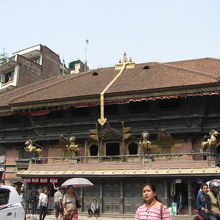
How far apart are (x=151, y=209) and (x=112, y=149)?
1894 cm

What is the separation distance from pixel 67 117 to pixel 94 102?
3.26 m

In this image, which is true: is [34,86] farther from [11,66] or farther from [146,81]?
[146,81]

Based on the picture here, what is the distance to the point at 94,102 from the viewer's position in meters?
22.6

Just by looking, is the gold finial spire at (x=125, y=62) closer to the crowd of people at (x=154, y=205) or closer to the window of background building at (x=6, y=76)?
the crowd of people at (x=154, y=205)

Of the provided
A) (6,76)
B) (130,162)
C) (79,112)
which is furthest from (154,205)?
(6,76)

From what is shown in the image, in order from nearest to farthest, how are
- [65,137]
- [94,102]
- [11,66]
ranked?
1. [94,102]
2. [65,137]
3. [11,66]

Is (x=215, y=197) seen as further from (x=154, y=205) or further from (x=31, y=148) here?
(x=31, y=148)

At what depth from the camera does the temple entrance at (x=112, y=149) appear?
78.1ft

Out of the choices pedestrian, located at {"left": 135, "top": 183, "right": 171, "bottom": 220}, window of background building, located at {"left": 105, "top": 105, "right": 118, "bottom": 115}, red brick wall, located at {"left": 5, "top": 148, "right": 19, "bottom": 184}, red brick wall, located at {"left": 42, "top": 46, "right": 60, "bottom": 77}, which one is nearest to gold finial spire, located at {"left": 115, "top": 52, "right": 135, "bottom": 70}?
window of background building, located at {"left": 105, "top": 105, "right": 118, "bottom": 115}

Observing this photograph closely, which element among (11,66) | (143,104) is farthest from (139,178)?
(11,66)

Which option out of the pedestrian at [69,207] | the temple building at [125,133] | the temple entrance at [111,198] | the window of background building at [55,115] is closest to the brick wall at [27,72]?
the temple building at [125,133]

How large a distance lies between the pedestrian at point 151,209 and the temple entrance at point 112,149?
18630 mm

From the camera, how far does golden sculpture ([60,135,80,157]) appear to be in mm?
22688

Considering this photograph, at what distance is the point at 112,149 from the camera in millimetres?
23922
